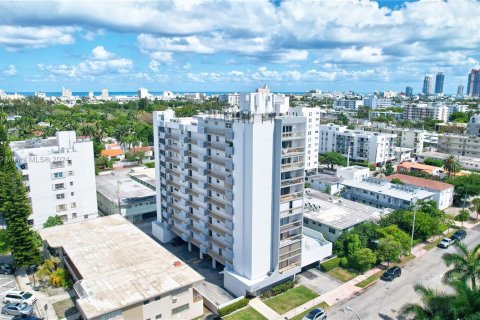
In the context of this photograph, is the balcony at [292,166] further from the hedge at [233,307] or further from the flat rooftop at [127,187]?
the flat rooftop at [127,187]

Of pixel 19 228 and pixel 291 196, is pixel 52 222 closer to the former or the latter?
pixel 19 228

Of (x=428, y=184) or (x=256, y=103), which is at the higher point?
(x=256, y=103)

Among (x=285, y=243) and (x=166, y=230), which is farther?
(x=166, y=230)

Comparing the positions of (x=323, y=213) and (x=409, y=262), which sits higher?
(x=323, y=213)

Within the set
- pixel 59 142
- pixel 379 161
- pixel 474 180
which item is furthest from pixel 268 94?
pixel 379 161

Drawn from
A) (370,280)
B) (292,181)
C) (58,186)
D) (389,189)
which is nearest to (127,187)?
(58,186)

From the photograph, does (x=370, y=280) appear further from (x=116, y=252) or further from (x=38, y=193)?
(x=38, y=193)
